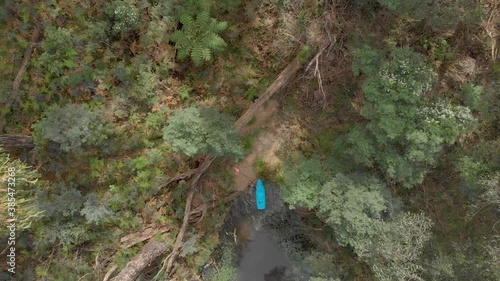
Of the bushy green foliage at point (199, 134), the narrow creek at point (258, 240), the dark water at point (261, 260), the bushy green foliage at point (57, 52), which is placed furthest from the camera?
the dark water at point (261, 260)

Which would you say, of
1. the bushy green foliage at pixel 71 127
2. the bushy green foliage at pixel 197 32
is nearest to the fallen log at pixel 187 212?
the bushy green foliage at pixel 197 32

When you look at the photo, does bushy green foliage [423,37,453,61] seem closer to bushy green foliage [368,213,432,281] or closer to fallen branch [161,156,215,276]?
bushy green foliage [368,213,432,281]

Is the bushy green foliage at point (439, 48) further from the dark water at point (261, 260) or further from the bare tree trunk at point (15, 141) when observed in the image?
the bare tree trunk at point (15, 141)

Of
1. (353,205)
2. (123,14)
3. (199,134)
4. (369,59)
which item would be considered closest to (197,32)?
(123,14)

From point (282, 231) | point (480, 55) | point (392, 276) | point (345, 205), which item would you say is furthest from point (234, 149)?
point (480, 55)

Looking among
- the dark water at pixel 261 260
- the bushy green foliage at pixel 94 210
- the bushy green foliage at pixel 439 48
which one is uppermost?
the bushy green foliage at pixel 439 48

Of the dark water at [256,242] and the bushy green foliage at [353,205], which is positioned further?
the dark water at [256,242]

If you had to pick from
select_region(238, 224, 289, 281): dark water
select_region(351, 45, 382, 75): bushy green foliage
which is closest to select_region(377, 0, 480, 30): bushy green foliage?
select_region(351, 45, 382, 75): bushy green foliage
